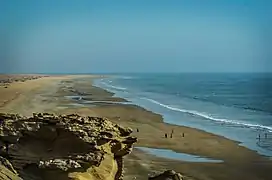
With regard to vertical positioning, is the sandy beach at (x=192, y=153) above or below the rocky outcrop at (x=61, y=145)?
below

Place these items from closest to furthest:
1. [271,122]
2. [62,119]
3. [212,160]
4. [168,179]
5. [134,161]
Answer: [62,119], [168,179], [134,161], [212,160], [271,122]

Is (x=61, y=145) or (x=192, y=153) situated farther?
(x=192, y=153)

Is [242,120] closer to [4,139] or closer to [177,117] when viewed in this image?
[177,117]

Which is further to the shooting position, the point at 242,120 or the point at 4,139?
the point at 242,120

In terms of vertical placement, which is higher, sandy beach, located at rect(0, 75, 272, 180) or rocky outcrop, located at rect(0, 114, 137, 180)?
rocky outcrop, located at rect(0, 114, 137, 180)

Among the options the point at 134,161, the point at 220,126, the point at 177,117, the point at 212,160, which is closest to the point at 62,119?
the point at 134,161

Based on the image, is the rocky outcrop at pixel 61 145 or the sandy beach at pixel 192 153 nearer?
the rocky outcrop at pixel 61 145

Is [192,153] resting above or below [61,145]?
below

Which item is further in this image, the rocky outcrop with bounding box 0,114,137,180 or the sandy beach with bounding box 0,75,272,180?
the sandy beach with bounding box 0,75,272,180
